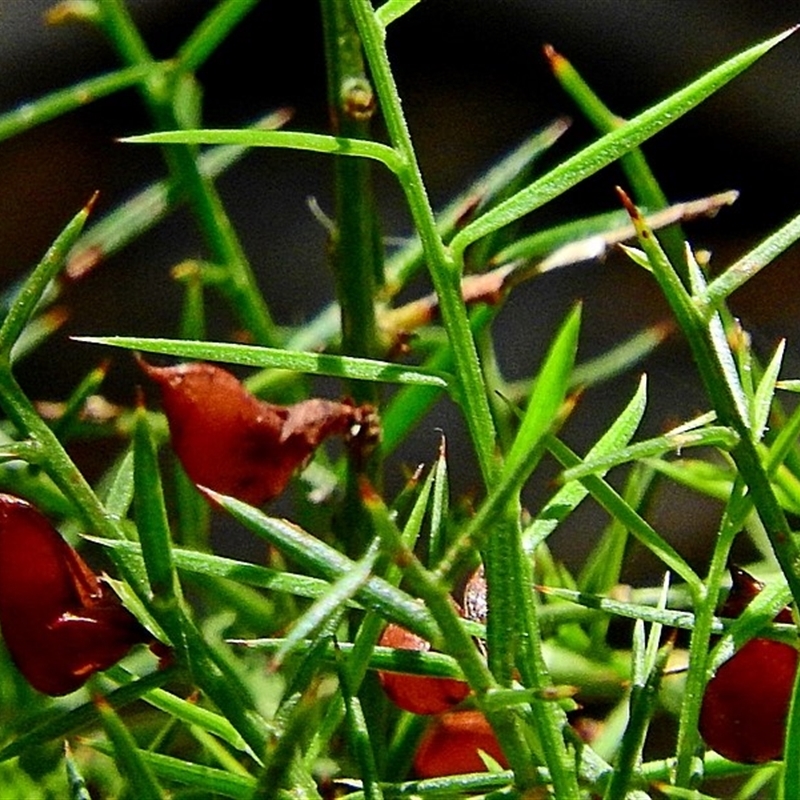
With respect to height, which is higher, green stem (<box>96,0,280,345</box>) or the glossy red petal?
green stem (<box>96,0,280,345</box>)

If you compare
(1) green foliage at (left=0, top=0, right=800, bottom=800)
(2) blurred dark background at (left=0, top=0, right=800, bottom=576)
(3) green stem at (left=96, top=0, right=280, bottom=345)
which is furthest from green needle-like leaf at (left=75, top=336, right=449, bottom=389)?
(2) blurred dark background at (left=0, top=0, right=800, bottom=576)

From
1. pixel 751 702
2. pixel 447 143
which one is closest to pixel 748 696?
pixel 751 702

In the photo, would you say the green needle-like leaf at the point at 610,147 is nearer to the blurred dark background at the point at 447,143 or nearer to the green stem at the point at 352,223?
the green stem at the point at 352,223

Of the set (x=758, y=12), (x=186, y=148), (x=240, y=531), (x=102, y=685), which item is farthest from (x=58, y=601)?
(x=758, y=12)

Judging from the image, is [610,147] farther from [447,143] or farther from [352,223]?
[447,143]

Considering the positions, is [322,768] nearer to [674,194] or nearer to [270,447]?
[270,447]

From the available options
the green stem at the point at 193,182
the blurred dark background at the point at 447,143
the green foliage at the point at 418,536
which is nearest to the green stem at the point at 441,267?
the green foliage at the point at 418,536

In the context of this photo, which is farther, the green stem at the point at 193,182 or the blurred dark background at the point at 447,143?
the blurred dark background at the point at 447,143

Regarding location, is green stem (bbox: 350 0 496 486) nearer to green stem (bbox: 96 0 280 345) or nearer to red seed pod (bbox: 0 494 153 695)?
red seed pod (bbox: 0 494 153 695)
